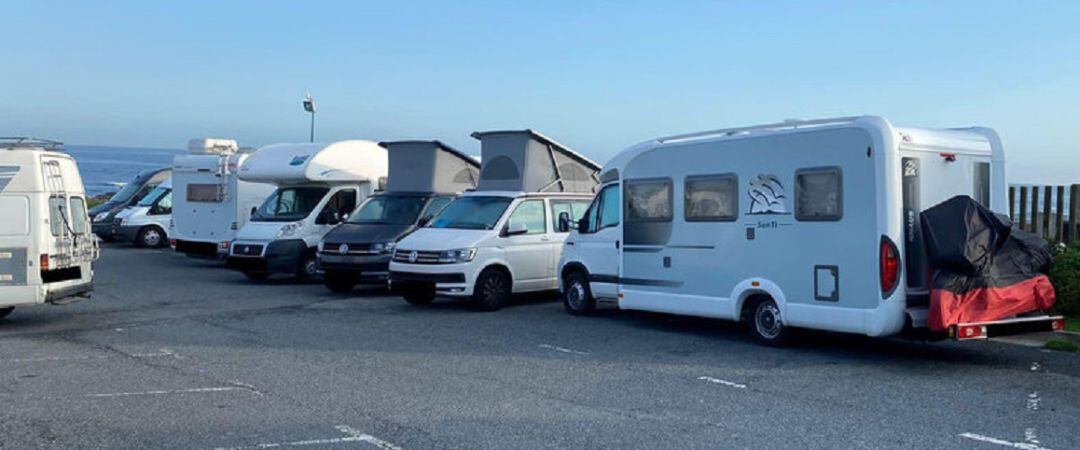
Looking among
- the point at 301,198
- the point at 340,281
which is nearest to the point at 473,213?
the point at 340,281

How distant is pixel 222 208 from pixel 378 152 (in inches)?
168

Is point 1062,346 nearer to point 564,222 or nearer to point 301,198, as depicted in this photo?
point 564,222

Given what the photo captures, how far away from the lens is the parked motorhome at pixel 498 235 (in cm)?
1518

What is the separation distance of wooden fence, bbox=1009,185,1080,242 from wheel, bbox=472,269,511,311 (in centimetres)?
708

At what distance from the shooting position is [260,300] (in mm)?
16953

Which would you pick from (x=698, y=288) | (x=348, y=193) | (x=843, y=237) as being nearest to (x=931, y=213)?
(x=843, y=237)

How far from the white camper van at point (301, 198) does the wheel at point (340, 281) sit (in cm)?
135

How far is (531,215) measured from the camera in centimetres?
1614

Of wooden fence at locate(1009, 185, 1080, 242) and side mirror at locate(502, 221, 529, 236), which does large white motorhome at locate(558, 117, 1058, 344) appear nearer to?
side mirror at locate(502, 221, 529, 236)

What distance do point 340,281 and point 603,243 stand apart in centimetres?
556

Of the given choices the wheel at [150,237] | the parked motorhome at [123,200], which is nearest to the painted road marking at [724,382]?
the wheel at [150,237]

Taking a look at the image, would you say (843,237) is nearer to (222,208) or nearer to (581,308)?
(581,308)

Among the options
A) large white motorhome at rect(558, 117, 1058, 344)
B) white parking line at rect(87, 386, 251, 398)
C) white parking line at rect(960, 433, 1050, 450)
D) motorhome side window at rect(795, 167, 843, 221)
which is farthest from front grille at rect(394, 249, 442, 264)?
white parking line at rect(960, 433, 1050, 450)

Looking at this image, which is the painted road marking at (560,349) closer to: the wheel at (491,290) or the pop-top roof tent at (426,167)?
the wheel at (491,290)
